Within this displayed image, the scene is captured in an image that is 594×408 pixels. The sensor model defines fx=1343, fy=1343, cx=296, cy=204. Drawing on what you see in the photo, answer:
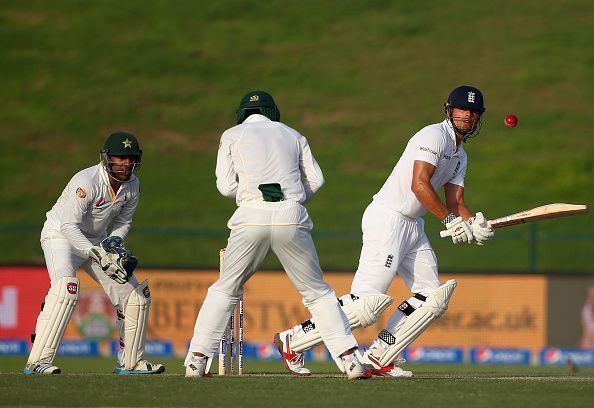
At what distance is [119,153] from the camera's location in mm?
9984

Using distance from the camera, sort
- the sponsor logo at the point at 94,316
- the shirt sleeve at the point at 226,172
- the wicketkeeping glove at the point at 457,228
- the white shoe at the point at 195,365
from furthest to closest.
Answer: the sponsor logo at the point at 94,316 < the wicketkeeping glove at the point at 457,228 < the white shoe at the point at 195,365 < the shirt sleeve at the point at 226,172

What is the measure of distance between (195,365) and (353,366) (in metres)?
1.09

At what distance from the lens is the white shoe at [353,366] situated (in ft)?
29.7

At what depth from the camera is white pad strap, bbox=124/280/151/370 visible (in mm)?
10164

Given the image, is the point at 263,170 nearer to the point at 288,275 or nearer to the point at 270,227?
the point at 270,227

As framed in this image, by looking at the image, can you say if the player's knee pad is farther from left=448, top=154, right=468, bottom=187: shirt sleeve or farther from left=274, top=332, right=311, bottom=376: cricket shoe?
left=448, top=154, right=468, bottom=187: shirt sleeve

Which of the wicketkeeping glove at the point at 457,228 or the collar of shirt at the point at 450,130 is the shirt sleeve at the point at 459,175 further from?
the wicketkeeping glove at the point at 457,228

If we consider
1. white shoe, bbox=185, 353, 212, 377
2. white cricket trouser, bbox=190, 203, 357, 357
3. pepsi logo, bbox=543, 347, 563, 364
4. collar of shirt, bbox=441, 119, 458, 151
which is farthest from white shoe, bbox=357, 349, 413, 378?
pepsi logo, bbox=543, 347, 563, 364

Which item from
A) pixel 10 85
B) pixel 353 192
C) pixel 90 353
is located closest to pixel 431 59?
pixel 353 192

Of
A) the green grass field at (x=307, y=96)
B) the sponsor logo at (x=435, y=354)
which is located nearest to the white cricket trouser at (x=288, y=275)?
the sponsor logo at (x=435, y=354)

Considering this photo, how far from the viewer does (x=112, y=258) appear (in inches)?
387

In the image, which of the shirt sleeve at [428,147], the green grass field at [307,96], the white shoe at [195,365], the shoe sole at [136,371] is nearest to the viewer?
the white shoe at [195,365]

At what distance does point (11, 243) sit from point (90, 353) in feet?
25.3

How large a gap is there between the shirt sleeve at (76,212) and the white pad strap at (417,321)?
2333 mm
